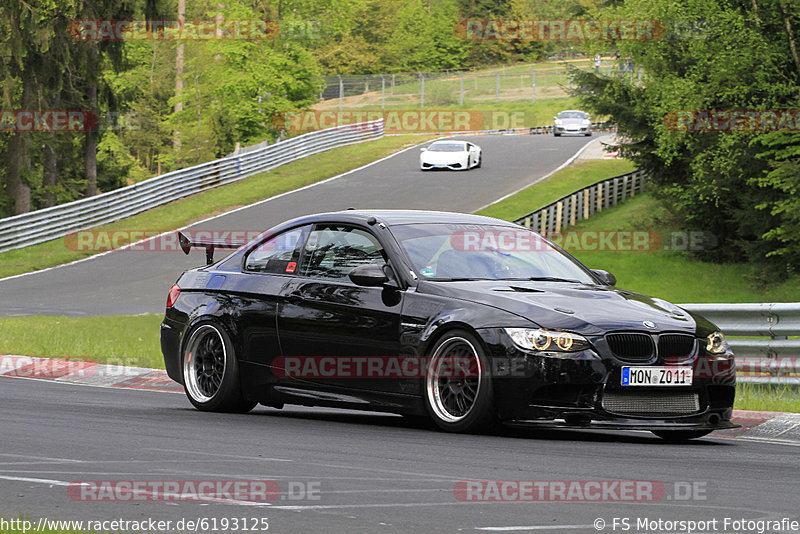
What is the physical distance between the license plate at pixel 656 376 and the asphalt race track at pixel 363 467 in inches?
16.7

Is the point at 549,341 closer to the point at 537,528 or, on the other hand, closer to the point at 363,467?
the point at 363,467

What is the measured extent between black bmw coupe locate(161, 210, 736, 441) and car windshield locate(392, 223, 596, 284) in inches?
0.6

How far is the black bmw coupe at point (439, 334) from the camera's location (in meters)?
8.45

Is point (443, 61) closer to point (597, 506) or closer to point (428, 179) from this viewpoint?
point (428, 179)

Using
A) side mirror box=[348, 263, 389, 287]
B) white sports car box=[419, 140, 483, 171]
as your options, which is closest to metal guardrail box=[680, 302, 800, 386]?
side mirror box=[348, 263, 389, 287]

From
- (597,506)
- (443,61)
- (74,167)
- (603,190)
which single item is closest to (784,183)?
(603,190)

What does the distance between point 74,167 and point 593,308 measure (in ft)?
153

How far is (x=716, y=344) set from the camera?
897 cm

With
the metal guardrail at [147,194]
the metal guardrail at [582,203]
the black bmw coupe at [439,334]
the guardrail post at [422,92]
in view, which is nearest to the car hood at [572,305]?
the black bmw coupe at [439,334]

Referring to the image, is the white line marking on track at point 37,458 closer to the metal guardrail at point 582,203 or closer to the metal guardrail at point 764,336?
the metal guardrail at point 764,336

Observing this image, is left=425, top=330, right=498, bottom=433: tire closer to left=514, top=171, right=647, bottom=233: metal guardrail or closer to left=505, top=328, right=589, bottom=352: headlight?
left=505, top=328, right=589, bottom=352: headlight

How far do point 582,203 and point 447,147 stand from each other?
1100 cm

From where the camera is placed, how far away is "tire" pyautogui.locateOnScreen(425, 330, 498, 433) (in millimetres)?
8555

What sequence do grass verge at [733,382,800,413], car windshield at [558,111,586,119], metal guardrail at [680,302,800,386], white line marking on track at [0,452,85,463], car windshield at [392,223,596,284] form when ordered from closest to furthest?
white line marking on track at [0,452,85,463] → car windshield at [392,223,596,284] → grass verge at [733,382,800,413] → metal guardrail at [680,302,800,386] → car windshield at [558,111,586,119]
